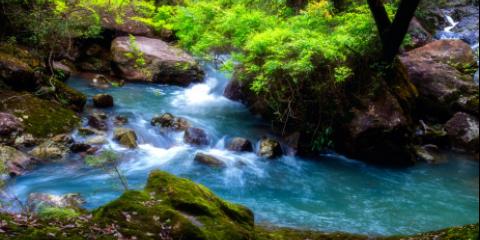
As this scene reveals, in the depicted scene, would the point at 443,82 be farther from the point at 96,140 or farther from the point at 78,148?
the point at 78,148

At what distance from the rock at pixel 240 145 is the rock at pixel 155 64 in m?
5.72

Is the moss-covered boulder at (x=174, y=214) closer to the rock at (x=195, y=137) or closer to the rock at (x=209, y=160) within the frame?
the rock at (x=209, y=160)

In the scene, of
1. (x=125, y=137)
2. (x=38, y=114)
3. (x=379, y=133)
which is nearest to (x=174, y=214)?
(x=125, y=137)

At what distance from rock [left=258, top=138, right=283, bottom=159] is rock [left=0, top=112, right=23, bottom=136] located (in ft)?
20.0

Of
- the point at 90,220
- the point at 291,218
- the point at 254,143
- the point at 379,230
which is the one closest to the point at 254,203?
the point at 291,218

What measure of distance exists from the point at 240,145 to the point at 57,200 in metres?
5.54

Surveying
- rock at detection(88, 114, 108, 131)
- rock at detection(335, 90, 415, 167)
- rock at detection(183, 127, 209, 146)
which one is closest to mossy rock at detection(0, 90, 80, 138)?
rock at detection(88, 114, 108, 131)

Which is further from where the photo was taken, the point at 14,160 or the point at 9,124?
the point at 9,124

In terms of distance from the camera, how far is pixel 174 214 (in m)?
4.78

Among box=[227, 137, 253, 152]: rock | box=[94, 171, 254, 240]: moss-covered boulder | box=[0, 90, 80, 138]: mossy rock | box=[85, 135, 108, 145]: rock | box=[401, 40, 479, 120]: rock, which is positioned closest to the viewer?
box=[94, 171, 254, 240]: moss-covered boulder

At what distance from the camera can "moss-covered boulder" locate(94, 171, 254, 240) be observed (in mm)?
4465

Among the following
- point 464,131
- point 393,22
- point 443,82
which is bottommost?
point 464,131

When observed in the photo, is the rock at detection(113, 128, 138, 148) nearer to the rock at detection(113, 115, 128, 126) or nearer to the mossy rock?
the rock at detection(113, 115, 128, 126)

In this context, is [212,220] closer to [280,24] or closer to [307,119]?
[307,119]
